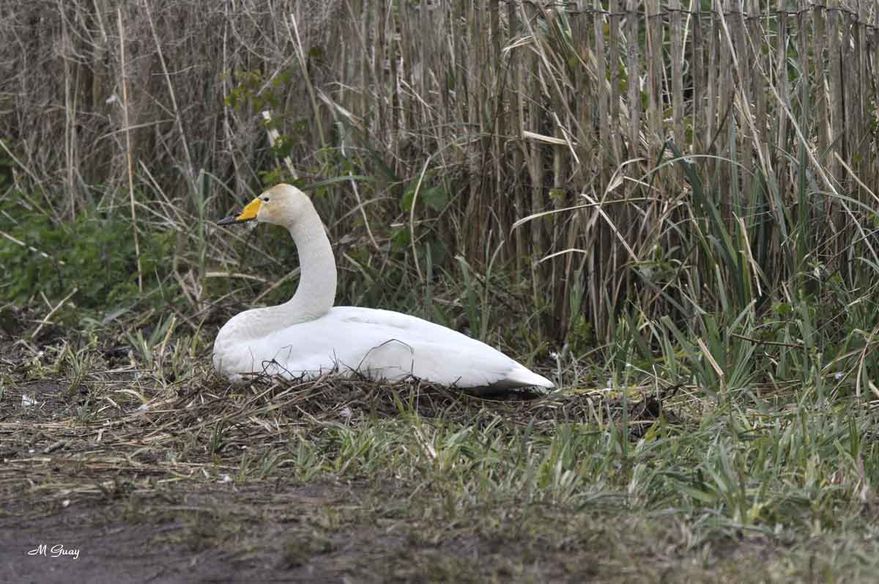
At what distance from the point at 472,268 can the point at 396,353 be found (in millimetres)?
1420

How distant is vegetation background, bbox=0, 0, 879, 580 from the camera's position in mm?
3672

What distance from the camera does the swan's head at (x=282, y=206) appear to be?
18.5 ft

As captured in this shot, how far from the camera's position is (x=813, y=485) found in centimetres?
375

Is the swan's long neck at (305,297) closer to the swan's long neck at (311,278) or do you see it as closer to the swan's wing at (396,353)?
the swan's long neck at (311,278)

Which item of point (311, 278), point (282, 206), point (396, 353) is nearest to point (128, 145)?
point (282, 206)

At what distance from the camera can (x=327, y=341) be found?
516 cm

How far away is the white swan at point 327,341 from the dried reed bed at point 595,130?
2.64 ft

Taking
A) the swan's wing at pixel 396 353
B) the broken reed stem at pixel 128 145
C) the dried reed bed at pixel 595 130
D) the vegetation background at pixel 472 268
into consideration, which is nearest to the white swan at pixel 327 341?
the swan's wing at pixel 396 353

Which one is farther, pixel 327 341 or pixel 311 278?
pixel 311 278

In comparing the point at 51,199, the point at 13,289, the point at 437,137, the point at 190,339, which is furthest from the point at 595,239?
the point at 51,199

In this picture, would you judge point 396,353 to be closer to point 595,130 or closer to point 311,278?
point 311,278

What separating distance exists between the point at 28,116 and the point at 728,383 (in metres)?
5.24

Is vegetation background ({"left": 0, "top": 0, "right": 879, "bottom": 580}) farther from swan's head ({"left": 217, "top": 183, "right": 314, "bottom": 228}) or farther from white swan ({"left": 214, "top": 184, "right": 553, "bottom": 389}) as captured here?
swan's head ({"left": 217, "top": 183, "right": 314, "bottom": 228})

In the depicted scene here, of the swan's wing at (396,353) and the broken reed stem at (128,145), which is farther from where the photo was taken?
Answer: the broken reed stem at (128,145)
